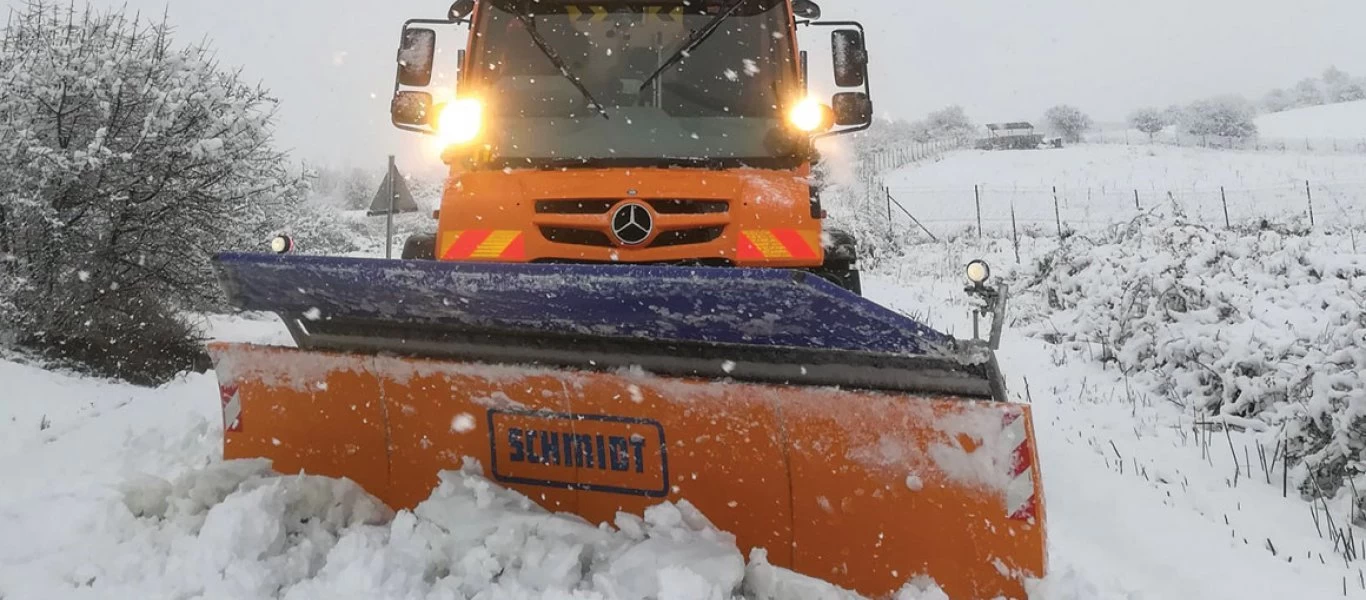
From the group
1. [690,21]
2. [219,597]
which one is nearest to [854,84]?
[690,21]

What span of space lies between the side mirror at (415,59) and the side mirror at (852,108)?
234cm

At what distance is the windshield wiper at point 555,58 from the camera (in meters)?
4.07

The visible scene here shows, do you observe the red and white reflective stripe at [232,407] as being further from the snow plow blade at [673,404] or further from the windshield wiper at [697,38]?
the windshield wiper at [697,38]

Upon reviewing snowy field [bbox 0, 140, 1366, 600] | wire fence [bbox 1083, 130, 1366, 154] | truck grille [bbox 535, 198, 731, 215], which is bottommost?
snowy field [bbox 0, 140, 1366, 600]

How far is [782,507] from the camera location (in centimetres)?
251

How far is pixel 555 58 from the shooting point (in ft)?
13.5

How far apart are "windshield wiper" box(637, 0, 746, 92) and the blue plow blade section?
1880 millimetres

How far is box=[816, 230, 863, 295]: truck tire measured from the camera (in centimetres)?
379

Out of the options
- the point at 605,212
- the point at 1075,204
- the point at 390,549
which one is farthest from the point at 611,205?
the point at 1075,204

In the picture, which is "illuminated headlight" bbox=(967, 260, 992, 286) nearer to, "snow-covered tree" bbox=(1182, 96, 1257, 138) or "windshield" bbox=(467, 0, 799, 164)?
"windshield" bbox=(467, 0, 799, 164)

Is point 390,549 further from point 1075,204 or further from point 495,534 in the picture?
point 1075,204

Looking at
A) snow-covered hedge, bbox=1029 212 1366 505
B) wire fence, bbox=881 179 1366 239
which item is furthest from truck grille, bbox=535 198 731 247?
wire fence, bbox=881 179 1366 239

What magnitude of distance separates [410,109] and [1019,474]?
367 centimetres

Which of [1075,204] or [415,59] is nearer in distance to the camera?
[415,59]
